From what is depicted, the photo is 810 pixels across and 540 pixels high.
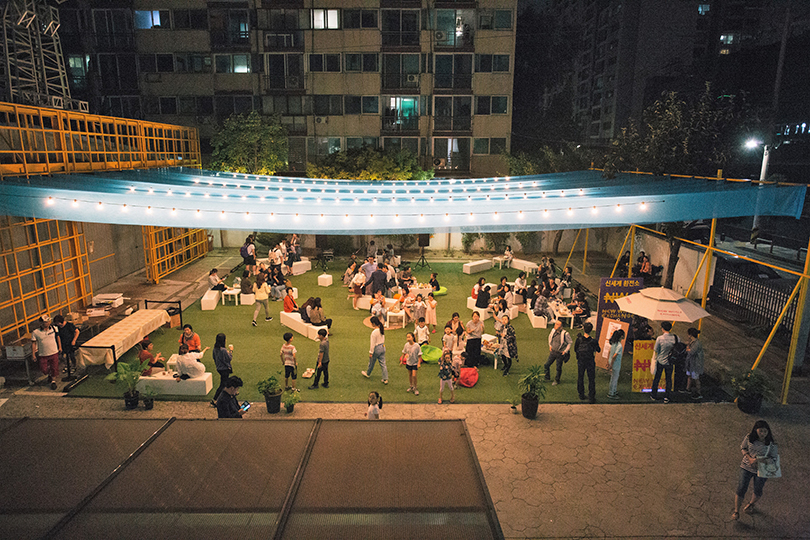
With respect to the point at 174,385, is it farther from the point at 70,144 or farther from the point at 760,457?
the point at 760,457

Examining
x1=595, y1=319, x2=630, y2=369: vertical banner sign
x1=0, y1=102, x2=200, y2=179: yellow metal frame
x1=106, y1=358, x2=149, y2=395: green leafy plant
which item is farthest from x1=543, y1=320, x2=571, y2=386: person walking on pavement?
x1=0, y1=102, x2=200, y2=179: yellow metal frame

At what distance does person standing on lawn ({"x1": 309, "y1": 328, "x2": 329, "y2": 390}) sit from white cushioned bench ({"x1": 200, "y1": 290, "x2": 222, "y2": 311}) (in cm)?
592

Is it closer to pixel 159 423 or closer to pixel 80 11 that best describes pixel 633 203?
pixel 159 423

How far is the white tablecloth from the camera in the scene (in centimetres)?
975

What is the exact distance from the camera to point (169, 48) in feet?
86.3

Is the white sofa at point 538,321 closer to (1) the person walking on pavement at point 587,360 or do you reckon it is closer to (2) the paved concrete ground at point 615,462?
(1) the person walking on pavement at point 587,360

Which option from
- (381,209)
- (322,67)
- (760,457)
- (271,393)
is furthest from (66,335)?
(322,67)

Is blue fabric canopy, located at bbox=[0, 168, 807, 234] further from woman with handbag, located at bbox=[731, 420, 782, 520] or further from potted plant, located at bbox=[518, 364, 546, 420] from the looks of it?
woman with handbag, located at bbox=[731, 420, 782, 520]

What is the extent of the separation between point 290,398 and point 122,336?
4419 mm

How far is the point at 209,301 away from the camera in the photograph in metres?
14.0

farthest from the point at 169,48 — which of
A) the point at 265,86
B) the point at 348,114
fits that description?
the point at 348,114

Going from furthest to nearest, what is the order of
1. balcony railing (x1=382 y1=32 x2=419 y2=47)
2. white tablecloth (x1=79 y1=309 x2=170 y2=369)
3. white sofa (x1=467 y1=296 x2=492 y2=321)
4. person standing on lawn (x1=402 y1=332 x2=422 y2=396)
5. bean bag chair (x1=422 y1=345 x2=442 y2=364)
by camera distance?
balcony railing (x1=382 y1=32 x2=419 y2=47), white sofa (x1=467 y1=296 x2=492 y2=321), bean bag chair (x1=422 y1=345 x2=442 y2=364), white tablecloth (x1=79 y1=309 x2=170 y2=369), person standing on lawn (x1=402 y1=332 x2=422 y2=396)

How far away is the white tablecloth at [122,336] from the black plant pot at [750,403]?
38.1ft

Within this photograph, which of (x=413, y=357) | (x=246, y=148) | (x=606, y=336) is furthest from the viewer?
(x=246, y=148)
